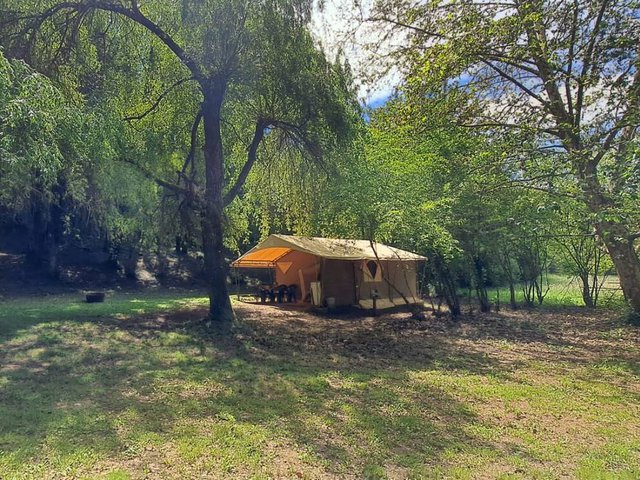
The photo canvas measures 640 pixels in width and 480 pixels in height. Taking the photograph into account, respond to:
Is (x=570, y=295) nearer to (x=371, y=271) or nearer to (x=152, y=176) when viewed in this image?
(x=371, y=271)

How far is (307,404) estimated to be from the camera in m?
4.70

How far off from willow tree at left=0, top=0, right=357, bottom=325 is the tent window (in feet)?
17.8

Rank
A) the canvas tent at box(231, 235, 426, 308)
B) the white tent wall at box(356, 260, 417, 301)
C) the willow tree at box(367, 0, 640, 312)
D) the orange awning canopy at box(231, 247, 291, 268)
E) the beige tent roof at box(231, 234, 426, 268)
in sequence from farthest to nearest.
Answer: the orange awning canopy at box(231, 247, 291, 268), the white tent wall at box(356, 260, 417, 301), the canvas tent at box(231, 235, 426, 308), the beige tent roof at box(231, 234, 426, 268), the willow tree at box(367, 0, 640, 312)

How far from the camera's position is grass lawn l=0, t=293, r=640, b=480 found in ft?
10.9

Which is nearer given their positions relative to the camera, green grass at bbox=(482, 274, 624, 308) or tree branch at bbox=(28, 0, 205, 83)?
tree branch at bbox=(28, 0, 205, 83)

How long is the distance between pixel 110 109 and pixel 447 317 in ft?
31.4

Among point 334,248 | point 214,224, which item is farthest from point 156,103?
point 334,248

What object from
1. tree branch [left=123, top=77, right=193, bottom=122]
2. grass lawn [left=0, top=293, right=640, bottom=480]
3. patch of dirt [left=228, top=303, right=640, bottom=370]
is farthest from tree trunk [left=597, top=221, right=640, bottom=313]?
tree branch [left=123, top=77, right=193, bottom=122]

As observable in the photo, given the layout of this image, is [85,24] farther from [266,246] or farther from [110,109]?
[266,246]

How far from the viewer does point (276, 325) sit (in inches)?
400

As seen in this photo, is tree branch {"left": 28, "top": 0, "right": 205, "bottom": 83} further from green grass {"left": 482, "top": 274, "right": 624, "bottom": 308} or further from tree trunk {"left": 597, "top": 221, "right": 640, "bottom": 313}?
green grass {"left": 482, "top": 274, "right": 624, "bottom": 308}

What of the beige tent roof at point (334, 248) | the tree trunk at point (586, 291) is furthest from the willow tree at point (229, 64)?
the tree trunk at point (586, 291)

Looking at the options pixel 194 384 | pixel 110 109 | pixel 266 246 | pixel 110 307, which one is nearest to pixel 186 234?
pixel 266 246

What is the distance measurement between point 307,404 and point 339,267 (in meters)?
8.90
